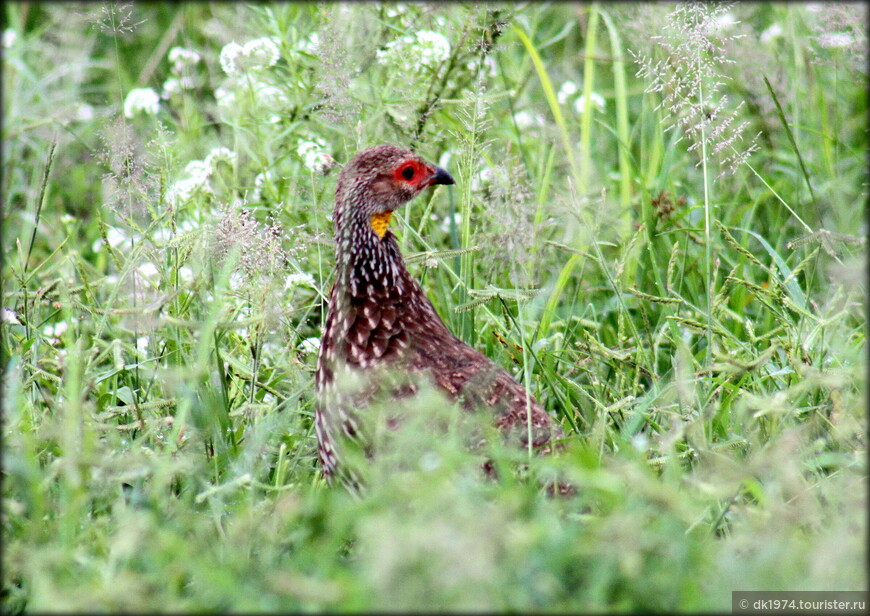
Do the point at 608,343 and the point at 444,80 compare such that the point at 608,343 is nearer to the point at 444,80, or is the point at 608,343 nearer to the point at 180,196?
the point at 444,80

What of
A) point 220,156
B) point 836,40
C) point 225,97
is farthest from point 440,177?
point 836,40

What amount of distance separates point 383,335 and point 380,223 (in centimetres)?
49

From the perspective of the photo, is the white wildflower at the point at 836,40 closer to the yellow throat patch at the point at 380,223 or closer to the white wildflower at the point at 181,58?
the yellow throat patch at the point at 380,223

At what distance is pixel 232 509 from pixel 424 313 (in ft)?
3.21

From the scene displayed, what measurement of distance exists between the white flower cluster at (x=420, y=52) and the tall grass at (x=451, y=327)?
0.06ft

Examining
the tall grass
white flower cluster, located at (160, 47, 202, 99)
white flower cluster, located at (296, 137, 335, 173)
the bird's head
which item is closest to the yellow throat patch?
the bird's head

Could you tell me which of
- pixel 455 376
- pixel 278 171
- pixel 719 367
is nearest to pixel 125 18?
pixel 278 171

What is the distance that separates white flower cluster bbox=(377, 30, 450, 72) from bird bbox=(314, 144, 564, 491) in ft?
2.43

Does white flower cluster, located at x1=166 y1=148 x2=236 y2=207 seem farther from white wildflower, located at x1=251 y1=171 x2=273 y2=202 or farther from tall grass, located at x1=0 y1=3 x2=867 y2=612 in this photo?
white wildflower, located at x1=251 y1=171 x2=273 y2=202

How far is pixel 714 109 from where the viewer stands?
3.44 meters

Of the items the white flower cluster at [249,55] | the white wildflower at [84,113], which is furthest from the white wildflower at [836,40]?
the white wildflower at [84,113]

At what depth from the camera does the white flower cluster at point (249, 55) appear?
14.0ft

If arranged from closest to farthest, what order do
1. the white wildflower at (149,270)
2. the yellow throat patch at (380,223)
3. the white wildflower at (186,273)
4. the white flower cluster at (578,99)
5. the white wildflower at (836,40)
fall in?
the yellow throat patch at (380,223) < the white wildflower at (186,273) < the white wildflower at (149,270) < the white wildflower at (836,40) < the white flower cluster at (578,99)

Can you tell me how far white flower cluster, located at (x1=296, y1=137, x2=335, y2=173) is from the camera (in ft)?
13.5
